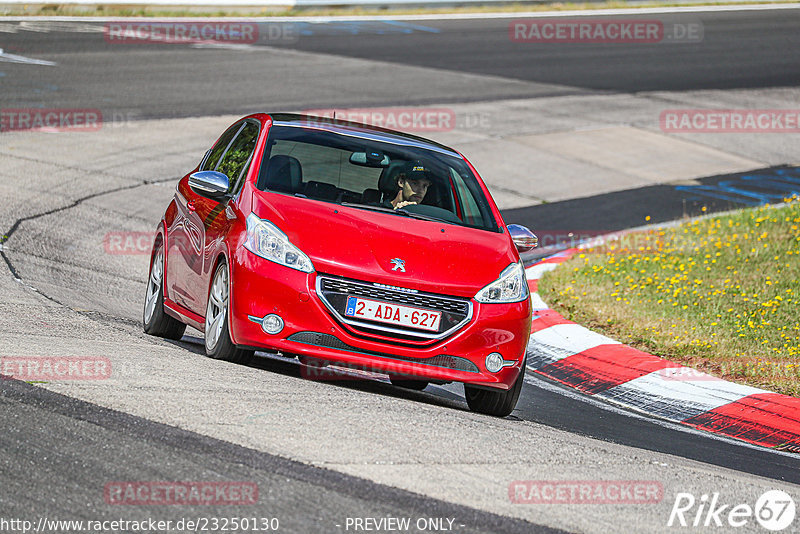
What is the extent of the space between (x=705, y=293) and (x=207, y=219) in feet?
18.1

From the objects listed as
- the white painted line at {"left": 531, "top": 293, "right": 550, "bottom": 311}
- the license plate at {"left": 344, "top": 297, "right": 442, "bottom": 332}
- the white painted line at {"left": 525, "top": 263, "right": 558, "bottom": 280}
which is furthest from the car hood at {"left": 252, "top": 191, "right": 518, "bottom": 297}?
the white painted line at {"left": 525, "top": 263, "right": 558, "bottom": 280}

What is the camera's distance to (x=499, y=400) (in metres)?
7.30

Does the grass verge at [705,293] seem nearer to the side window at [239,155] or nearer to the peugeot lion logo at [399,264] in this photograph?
the peugeot lion logo at [399,264]

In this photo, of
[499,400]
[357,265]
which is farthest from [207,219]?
[499,400]

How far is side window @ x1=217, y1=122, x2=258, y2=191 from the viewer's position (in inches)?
310

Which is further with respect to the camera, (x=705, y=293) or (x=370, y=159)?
(x=705, y=293)

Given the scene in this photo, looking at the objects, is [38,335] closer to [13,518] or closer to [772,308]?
[13,518]

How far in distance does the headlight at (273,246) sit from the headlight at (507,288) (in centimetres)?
107

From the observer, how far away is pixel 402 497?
4.85 m

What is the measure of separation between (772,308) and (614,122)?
36.1 ft

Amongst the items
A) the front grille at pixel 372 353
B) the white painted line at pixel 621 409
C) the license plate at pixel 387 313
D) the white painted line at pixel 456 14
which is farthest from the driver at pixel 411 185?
the white painted line at pixel 456 14

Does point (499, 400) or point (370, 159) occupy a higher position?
point (370, 159)

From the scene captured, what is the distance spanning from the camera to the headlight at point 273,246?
6.73 metres

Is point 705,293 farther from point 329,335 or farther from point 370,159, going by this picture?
point 329,335
